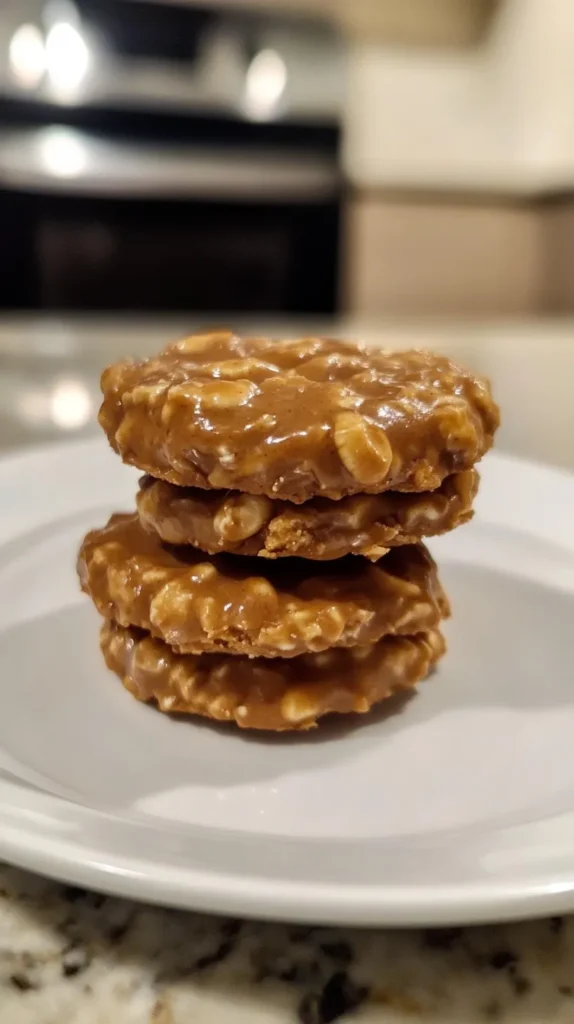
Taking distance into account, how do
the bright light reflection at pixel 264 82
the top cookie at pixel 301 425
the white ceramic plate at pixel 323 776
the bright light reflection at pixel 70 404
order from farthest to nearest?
1. the bright light reflection at pixel 264 82
2. the bright light reflection at pixel 70 404
3. the top cookie at pixel 301 425
4. the white ceramic plate at pixel 323 776

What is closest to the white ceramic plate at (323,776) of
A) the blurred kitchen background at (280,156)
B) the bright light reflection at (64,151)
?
the blurred kitchen background at (280,156)

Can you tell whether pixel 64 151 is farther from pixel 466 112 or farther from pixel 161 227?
pixel 466 112

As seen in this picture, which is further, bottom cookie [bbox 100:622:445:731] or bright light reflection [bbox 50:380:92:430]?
bright light reflection [bbox 50:380:92:430]

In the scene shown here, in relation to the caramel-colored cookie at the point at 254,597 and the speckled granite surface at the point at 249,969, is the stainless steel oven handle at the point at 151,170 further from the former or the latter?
the speckled granite surface at the point at 249,969

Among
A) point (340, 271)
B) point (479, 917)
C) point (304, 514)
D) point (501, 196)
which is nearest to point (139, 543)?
point (304, 514)

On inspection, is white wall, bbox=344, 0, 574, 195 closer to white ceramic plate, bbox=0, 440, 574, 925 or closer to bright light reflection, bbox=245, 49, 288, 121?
bright light reflection, bbox=245, 49, 288, 121

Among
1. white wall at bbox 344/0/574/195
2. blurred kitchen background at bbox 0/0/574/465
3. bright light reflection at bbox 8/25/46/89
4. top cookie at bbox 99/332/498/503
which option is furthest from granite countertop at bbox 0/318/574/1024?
white wall at bbox 344/0/574/195

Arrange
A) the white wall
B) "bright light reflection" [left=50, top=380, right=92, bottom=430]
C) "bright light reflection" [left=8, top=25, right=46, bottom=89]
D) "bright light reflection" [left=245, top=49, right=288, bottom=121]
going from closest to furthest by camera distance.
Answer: "bright light reflection" [left=50, top=380, right=92, bottom=430], "bright light reflection" [left=8, top=25, right=46, bottom=89], "bright light reflection" [left=245, top=49, right=288, bottom=121], the white wall
